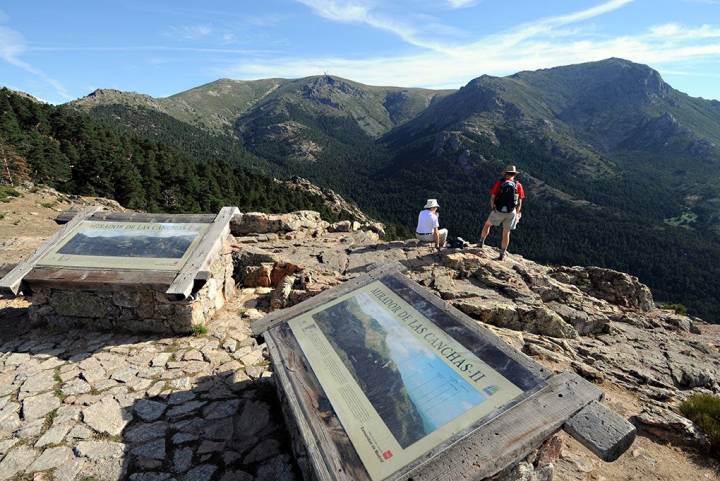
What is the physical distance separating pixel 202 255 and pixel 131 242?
4.50 feet

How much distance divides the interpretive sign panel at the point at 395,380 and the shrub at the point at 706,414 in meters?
3.53

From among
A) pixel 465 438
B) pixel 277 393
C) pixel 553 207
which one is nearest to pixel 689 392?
pixel 465 438

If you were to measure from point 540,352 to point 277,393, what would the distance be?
3909mm

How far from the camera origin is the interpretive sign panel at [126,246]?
6.03 metres

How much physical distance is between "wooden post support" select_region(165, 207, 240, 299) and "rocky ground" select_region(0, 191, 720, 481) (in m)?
1.04

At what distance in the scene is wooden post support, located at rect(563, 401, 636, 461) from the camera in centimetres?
236

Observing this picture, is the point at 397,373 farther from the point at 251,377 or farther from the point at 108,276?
the point at 108,276

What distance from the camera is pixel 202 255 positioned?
612cm

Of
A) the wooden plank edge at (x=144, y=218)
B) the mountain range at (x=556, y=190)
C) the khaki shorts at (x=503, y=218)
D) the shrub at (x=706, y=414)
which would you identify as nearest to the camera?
the shrub at (x=706, y=414)

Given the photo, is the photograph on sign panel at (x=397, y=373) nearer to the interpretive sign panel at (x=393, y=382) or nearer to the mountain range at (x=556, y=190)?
the interpretive sign panel at (x=393, y=382)

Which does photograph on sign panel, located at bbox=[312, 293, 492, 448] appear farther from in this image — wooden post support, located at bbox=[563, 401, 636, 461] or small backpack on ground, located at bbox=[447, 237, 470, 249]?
small backpack on ground, located at bbox=[447, 237, 470, 249]

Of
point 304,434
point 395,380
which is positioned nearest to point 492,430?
point 395,380

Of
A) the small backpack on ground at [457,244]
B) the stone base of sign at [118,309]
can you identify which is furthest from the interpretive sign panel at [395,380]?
the small backpack on ground at [457,244]

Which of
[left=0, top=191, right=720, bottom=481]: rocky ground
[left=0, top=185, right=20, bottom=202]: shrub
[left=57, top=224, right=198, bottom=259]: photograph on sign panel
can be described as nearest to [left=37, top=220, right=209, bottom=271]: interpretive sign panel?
[left=57, top=224, right=198, bottom=259]: photograph on sign panel
